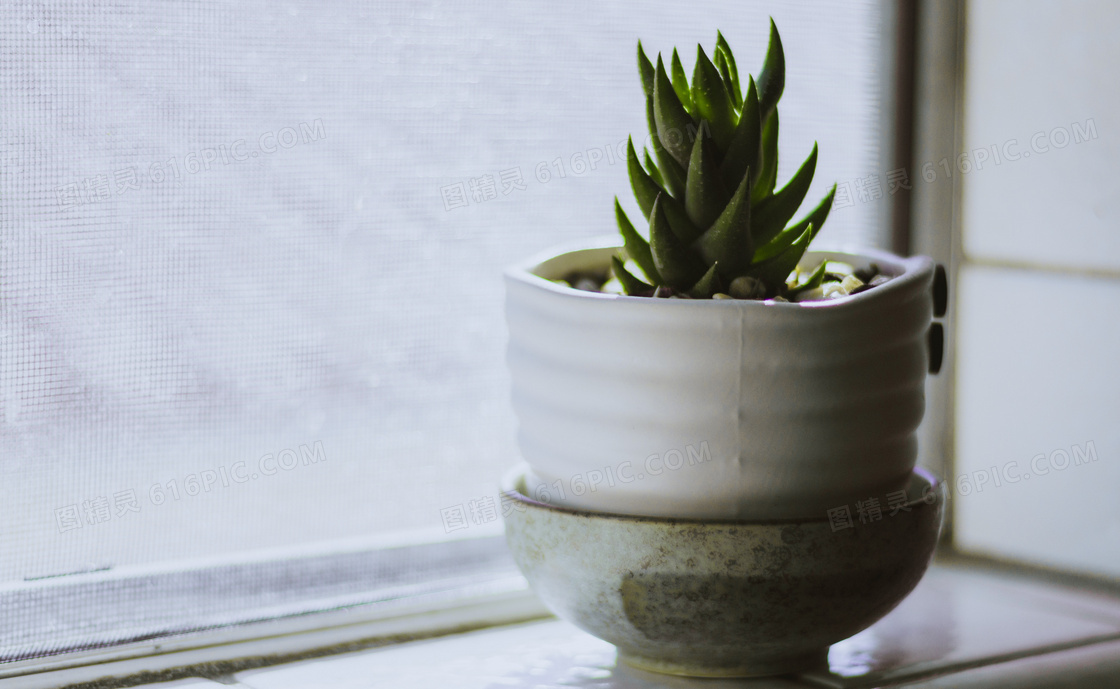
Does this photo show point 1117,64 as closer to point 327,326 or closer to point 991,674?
point 991,674

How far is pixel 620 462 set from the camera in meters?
0.50

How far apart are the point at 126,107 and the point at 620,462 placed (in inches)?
14.0

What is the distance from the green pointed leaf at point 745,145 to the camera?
507mm

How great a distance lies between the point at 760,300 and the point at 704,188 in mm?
62

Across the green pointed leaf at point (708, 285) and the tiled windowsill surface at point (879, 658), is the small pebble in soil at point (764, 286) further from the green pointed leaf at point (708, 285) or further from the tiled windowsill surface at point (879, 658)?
the tiled windowsill surface at point (879, 658)

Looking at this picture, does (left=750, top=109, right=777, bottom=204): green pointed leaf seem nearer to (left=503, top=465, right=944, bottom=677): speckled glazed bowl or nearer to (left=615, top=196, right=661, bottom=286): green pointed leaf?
(left=615, top=196, right=661, bottom=286): green pointed leaf

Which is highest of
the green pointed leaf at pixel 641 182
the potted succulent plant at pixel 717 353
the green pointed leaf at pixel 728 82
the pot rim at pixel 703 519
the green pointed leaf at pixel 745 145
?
the green pointed leaf at pixel 728 82

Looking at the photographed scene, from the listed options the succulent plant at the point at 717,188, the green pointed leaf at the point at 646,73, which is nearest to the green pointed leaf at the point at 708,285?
the succulent plant at the point at 717,188
